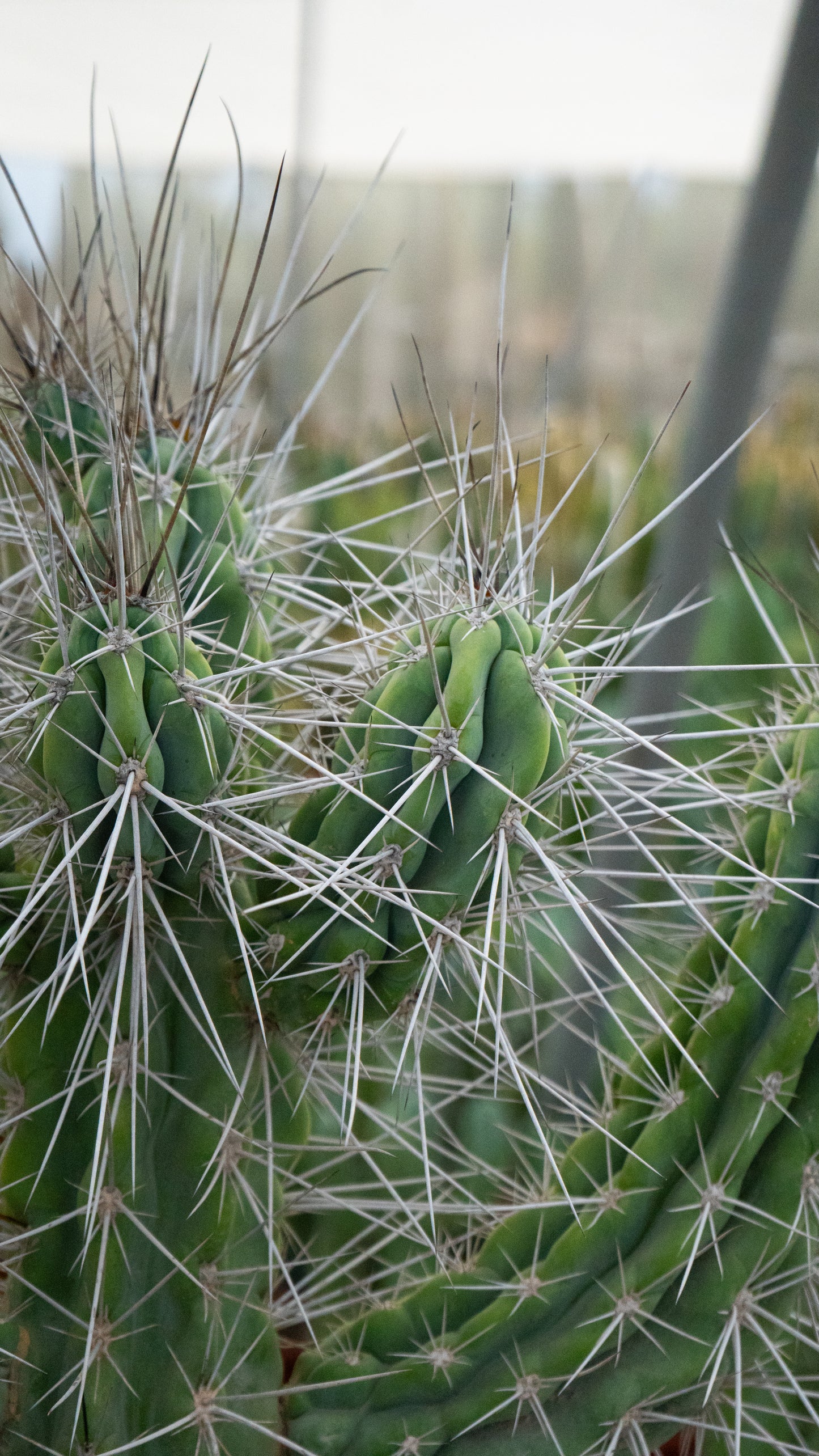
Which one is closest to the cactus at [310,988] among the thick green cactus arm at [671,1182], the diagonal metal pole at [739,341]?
the thick green cactus arm at [671,1182]

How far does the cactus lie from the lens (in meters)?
0.54

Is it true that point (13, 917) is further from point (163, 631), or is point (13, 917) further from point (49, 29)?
point (49, 29)

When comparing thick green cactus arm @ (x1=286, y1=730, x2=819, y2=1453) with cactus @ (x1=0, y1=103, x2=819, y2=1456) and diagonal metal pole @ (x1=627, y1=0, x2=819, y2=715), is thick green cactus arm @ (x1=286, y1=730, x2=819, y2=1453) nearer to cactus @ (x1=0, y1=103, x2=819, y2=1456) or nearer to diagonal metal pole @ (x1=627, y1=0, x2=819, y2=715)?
cactus @ (x1=0, y1=103, x2=819, y2=1456)

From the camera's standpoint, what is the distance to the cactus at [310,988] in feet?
1.76

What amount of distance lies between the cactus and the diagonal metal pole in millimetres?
291

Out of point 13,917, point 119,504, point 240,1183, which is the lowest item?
point 240,1183

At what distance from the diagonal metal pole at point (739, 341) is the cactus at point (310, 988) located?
0.95ft

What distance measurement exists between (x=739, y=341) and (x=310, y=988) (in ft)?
2.11

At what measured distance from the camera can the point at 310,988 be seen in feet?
1.98

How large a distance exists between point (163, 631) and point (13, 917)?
205 millimetres

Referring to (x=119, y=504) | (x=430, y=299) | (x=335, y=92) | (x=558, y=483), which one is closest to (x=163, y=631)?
(x=119, y=504)

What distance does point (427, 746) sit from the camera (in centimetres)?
53

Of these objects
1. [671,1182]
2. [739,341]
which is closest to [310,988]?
[671,1182]

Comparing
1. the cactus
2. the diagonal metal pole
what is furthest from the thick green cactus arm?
the diagonal metal pole
